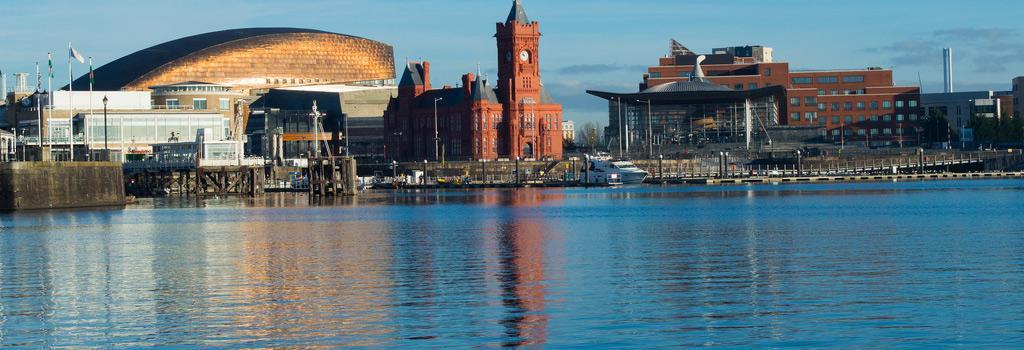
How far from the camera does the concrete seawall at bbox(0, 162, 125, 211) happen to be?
321 feet

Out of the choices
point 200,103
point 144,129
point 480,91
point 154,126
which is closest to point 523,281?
point 144,129

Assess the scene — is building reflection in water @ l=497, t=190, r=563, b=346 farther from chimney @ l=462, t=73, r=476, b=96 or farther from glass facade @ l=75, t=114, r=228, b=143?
chimney @ l=462, t=73, r=476, b=96

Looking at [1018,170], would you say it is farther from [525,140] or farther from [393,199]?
[393,199]

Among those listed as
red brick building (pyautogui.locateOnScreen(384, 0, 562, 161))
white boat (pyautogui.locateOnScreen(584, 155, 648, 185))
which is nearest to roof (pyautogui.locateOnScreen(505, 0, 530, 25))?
red brick building (pyautogui.locateOnScreen(384, 0, 562, 161))

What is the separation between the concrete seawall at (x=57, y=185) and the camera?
97.8m

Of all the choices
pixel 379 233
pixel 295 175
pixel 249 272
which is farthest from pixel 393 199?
pixel 249 272

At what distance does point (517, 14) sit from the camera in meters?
195

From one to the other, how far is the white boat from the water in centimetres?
8795

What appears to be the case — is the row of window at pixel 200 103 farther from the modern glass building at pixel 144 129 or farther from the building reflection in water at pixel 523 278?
the building reflection in water at pixel 523 278

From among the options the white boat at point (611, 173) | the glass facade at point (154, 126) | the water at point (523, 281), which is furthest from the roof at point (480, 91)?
the water at point (523, 281)

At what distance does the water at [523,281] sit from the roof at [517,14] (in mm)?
108972

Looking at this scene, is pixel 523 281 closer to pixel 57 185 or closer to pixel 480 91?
pixel 57 185

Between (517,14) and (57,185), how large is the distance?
9999cm

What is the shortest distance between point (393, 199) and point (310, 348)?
328 ft
